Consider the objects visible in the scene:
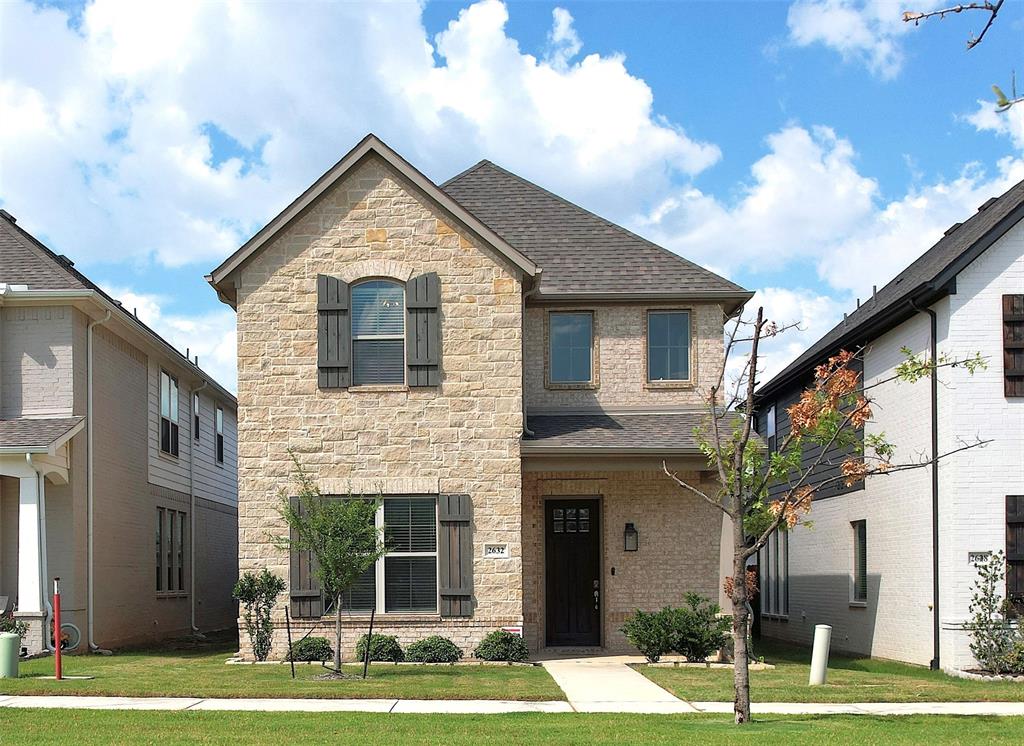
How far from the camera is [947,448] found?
60.2 ft

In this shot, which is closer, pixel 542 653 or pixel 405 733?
pixel 405 733

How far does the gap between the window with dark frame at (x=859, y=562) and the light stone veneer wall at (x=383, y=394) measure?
742 cm

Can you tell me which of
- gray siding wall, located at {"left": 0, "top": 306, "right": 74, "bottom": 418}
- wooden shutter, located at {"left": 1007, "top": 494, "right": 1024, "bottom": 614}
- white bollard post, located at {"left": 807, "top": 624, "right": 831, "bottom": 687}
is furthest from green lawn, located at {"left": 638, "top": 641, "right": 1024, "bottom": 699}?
gray siding wall, located at {"left": 0, "top": 306, "right": 74, "bottom": 418}

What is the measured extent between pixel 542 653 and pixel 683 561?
278 centimetres

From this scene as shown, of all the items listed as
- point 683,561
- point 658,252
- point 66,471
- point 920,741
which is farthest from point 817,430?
point 66,471

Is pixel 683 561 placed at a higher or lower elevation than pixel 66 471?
lower

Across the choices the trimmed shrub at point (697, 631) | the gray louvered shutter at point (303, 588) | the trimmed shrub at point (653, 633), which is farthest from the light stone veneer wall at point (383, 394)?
the trimmed shrub at point (697, 631)

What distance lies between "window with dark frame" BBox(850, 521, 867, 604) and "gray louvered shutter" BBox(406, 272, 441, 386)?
8978 mm

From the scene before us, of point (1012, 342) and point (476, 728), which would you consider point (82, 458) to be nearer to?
point (476, 728)

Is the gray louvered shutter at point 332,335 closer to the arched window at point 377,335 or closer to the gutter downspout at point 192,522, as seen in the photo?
the arched window at point 377,335

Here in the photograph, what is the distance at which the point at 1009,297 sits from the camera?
60.4 feet

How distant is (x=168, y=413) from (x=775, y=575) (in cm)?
1462

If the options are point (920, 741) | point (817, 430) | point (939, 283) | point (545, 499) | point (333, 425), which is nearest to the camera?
point (920, 741)

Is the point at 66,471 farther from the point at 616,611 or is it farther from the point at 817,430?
the point at 817,430
